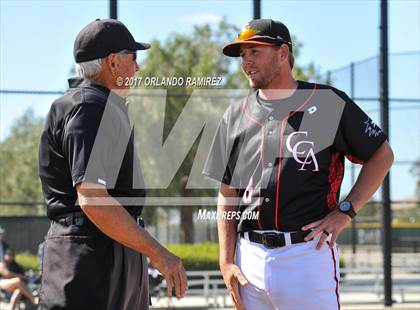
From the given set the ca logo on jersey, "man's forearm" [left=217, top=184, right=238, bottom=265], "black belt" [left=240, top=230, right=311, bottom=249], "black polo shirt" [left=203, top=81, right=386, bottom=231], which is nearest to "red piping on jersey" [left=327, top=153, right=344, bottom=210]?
"black polo shirt" [left=203, top=81, right=386, bottom=231]

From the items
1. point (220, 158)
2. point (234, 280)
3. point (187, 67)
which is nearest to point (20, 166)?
point (187, 67)

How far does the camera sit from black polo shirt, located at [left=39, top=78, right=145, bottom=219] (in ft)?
10.5

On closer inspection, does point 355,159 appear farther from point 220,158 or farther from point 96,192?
point 96,192

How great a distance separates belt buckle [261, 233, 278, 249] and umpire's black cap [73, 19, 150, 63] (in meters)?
1.12

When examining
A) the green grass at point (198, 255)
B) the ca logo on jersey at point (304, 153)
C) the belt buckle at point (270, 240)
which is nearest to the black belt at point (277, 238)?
the belt buckle at point (270, 240)

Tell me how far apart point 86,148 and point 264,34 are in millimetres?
1152

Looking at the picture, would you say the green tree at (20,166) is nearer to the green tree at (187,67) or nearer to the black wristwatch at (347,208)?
the green tree at (187,67)

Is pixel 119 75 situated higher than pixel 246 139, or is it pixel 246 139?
pixel 119 75

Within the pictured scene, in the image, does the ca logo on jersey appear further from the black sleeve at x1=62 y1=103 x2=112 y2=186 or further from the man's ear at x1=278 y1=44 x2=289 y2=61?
the black sleeve at x1=62 y1=103 x2=112 y2=186

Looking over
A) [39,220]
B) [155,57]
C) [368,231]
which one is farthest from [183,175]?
[368,231]

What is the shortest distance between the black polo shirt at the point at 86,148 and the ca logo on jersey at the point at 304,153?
2.56ft

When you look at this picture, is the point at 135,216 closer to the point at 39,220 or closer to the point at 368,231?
the point at 39,220

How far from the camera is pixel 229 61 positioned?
1942 centimetres

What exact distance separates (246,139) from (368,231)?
21.1m
